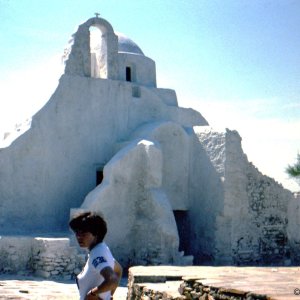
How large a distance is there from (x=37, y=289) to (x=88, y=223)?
817cm

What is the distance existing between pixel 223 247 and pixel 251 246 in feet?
3.47

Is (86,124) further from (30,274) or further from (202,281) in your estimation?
(202,281)

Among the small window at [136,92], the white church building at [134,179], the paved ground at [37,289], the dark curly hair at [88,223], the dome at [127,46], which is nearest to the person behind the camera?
the dark curly hair at [88,223]

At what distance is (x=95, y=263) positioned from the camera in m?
4.21

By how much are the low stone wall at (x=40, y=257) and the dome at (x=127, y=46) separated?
9221mm

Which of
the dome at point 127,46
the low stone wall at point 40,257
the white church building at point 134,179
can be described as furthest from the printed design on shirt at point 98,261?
the dome at point 127,46

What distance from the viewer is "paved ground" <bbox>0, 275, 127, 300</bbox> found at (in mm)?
10945

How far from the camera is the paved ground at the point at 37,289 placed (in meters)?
10.9

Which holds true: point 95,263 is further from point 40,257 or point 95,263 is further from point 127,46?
point 127,46

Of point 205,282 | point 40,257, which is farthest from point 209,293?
point 40,257

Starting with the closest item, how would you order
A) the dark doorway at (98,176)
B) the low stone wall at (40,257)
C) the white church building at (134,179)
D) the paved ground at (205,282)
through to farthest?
the paved ground at (205,282), the low stone wall at (40,257), the white church building at (134,179), the dark doorway at (98,176)

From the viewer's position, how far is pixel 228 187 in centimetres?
1672

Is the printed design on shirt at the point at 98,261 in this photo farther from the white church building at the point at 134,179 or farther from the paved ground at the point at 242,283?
the white church building at the point at 134,179

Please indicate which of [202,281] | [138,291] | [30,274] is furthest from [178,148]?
[202,281]
